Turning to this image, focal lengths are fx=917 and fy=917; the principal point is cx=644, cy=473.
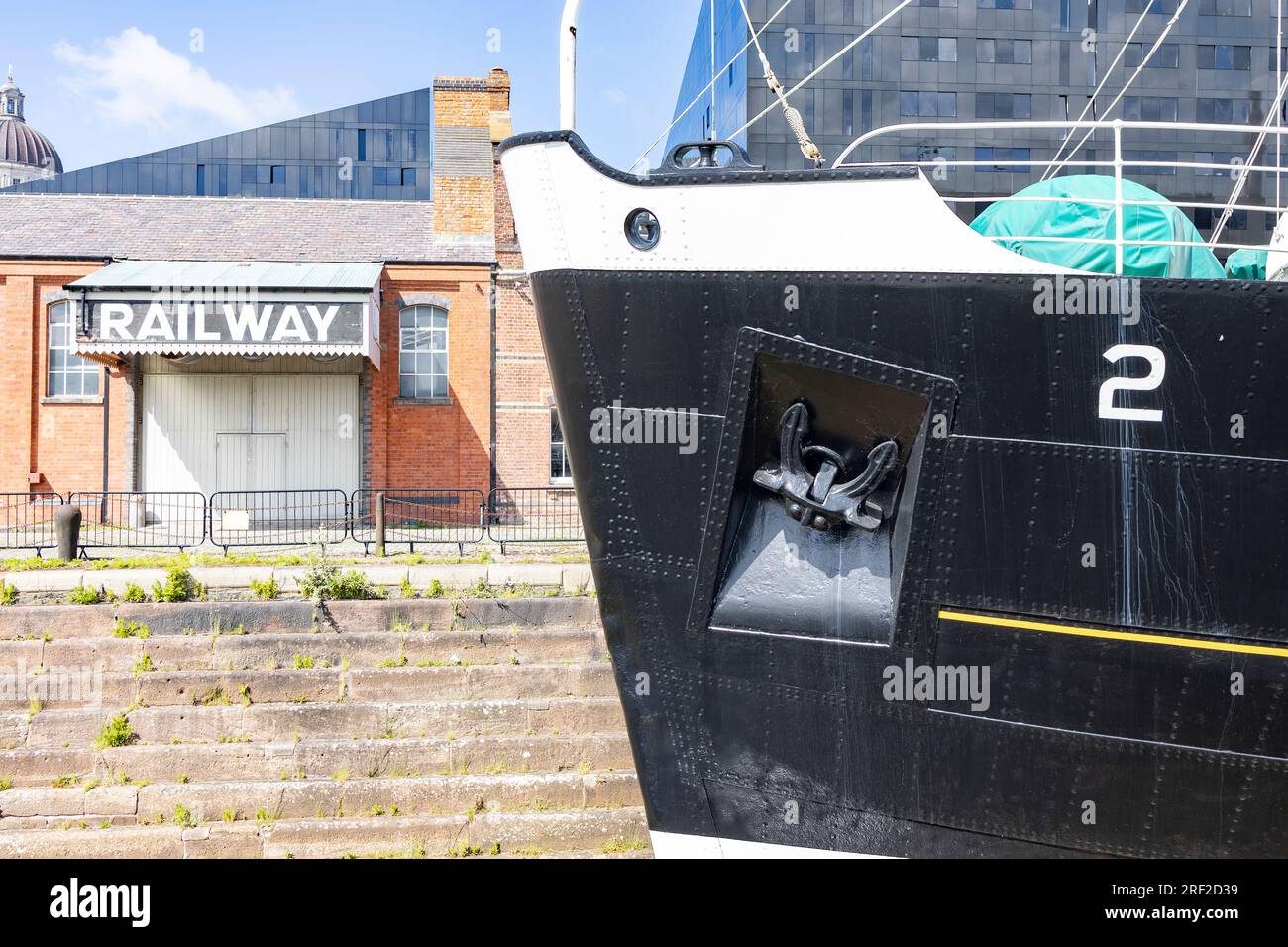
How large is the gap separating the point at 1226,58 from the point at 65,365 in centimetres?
4336

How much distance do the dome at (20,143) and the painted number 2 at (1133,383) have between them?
10496cm

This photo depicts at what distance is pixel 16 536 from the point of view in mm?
13609

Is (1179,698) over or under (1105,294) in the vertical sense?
under

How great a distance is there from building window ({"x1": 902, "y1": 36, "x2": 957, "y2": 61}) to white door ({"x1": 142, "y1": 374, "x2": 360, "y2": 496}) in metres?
29.7

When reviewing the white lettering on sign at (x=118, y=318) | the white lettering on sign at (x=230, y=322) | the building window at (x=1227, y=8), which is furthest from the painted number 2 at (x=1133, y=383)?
the building window at (x=1227, y=8)

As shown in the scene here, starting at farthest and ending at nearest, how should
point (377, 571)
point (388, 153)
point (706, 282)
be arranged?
point (388, 153) < point (377, 571) < point (706, 282)

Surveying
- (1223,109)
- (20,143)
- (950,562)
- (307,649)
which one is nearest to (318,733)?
(307,649)

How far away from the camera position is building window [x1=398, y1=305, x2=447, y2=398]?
58.0ft

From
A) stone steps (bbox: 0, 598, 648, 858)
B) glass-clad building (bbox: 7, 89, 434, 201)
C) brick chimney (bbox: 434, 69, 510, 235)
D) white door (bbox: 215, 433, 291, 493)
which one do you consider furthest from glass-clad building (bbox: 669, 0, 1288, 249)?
stone steps (bbox: 0, 598, 648, 858)

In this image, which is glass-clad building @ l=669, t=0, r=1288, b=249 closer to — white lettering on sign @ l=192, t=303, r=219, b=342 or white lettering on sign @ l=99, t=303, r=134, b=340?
white lettering on sign @ l=192, t=303, r=219, b=342

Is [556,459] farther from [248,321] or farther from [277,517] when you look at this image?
[248,321]

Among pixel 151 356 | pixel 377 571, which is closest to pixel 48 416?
pixel 151 356
